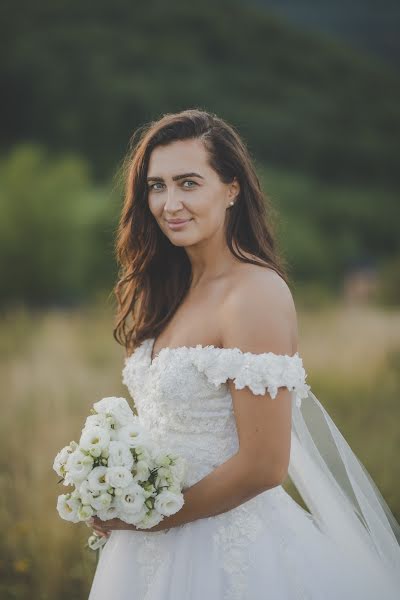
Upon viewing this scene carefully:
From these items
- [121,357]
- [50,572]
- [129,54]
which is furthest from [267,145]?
[50,572]

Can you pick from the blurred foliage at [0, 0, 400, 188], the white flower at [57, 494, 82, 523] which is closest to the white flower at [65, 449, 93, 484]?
the white flower at [57, 494, 82, 523]

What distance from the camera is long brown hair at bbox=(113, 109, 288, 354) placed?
8.00ft

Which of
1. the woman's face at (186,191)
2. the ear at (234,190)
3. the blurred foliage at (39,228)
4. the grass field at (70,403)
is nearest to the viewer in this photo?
the woman's face at (186,191)

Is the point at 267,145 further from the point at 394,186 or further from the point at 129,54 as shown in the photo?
the point at 129,54

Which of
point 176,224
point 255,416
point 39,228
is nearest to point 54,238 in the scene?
point 39,228

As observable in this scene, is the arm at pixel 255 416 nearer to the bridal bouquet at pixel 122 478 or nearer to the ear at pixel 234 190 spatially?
the bridal bouquet at pixel 122 478

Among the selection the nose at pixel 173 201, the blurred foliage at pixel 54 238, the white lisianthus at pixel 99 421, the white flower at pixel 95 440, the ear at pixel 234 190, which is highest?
the blurred foliage at pixel 54 238

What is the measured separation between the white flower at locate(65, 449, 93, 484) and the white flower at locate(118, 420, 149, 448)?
13 cm

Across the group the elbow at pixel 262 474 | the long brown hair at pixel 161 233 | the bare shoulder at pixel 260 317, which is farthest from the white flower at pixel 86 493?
the long brown hair at pixel 161 233

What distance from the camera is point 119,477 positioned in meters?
2.06

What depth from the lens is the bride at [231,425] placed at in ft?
6.82

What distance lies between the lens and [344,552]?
243 centimetres

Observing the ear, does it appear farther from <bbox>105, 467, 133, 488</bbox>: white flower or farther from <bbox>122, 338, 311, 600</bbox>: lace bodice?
<bbox>105, 467, 133, 488</bbox>: white flower

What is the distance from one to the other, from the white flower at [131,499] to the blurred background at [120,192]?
1.45 m
